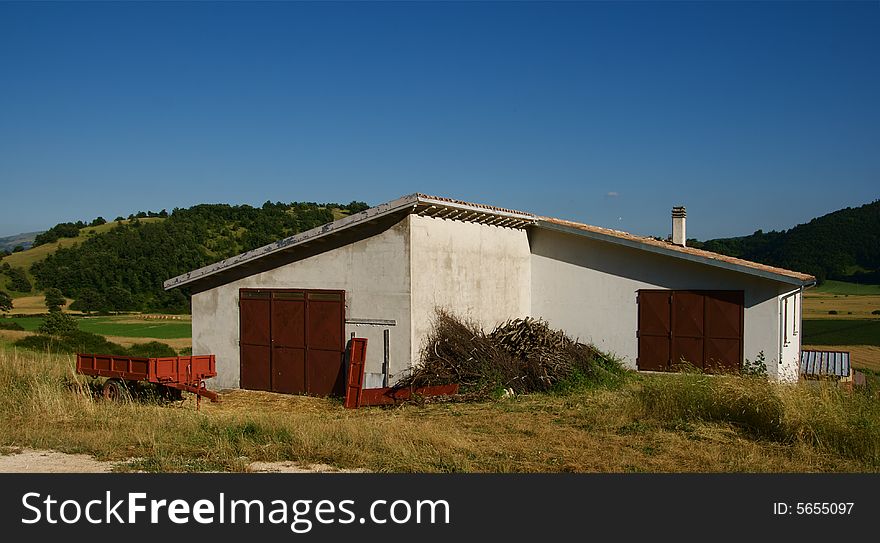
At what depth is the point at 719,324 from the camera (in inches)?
688

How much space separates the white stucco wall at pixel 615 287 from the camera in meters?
17.0

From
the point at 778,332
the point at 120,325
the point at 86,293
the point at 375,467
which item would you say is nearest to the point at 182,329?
the point at 120,325

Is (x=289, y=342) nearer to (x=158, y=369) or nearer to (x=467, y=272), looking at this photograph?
(x=158, y=369)

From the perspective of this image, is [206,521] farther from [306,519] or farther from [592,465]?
[592,465]

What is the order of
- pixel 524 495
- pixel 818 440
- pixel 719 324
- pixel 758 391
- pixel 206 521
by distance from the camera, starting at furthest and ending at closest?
pixel 719 324, pixel 758 391, pixel 818 440, pixel 524 495, pixel 206 521

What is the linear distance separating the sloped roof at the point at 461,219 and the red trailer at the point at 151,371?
305cm

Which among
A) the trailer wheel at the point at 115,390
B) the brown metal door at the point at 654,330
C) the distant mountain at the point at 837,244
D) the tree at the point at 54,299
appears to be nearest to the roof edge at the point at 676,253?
the brown metal door at the point at 654,330

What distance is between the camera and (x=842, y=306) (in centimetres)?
7975

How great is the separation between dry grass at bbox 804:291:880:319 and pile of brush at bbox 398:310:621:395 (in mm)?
64795

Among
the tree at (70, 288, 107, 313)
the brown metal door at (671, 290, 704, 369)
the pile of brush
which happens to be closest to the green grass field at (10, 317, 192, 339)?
the tree at (70, 288, 107, 313)

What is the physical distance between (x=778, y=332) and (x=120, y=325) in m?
44.4

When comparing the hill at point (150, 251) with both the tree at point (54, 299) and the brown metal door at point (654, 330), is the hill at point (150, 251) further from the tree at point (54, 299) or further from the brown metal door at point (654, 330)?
the brown metal door at point (654, 330)

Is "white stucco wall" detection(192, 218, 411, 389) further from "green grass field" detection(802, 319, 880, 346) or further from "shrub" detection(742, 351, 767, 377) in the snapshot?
"green grass field" detection(802, 319, 880, 346)

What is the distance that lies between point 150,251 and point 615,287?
180 feet
